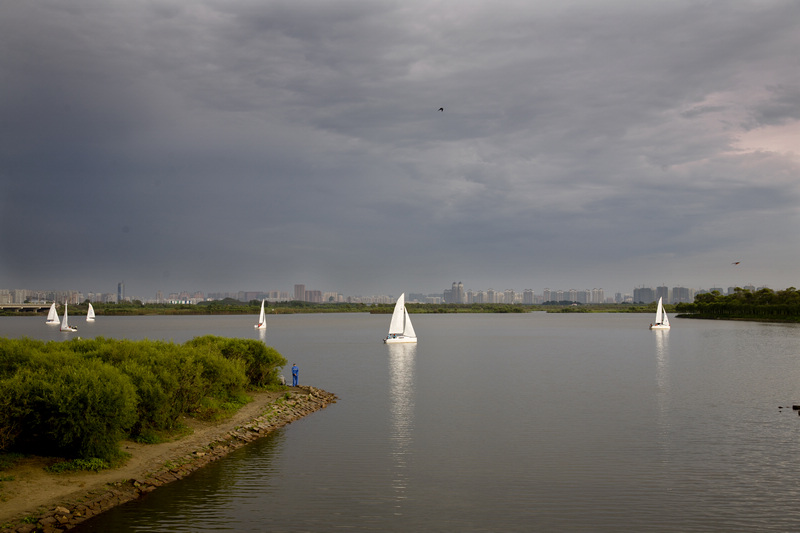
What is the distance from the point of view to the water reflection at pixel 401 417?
66.5ft

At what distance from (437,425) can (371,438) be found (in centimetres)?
421

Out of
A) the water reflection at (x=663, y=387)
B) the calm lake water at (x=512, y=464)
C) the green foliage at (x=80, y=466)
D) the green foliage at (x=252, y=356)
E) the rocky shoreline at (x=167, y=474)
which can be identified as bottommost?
the water reflection at (x=663, y=387)

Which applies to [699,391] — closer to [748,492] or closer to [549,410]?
[549,410]

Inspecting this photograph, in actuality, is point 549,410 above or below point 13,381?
below

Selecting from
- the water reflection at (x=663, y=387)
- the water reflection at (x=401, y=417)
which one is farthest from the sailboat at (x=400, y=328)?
the water reflection at (x=663, y=387)

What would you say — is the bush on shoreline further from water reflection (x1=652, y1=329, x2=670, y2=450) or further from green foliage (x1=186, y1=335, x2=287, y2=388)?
water reflection (x1=652, y1=329, x2=670, y2=450)

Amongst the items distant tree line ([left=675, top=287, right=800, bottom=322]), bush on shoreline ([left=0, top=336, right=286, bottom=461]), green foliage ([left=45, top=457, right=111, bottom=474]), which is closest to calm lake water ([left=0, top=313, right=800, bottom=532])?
green foliage ([left=45, top=457, right=111, bottom=474])

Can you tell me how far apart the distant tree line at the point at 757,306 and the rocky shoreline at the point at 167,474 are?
535 feet

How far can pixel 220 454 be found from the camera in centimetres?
2353

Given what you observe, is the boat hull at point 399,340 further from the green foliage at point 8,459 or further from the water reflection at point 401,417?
the green foliage at point 8,459

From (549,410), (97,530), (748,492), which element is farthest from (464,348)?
(97,530)

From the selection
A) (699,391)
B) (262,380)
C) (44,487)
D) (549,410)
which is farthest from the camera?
(699,391)

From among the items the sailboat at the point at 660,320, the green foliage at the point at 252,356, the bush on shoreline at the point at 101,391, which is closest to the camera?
the bush on shoreline at the point at 101,391

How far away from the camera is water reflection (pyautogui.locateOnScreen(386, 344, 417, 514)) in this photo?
798 inches
